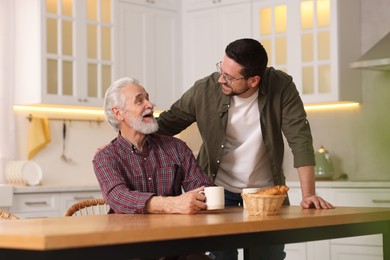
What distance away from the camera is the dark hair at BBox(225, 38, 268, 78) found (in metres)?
2.83

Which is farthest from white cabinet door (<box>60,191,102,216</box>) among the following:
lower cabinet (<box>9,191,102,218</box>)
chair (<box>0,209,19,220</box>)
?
chair (<box>0,209,19,220</box>)

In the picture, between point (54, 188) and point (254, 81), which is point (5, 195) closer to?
point (54, 188)

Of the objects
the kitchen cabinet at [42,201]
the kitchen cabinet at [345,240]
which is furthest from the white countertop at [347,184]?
the kitchen cabinet at [42,201]

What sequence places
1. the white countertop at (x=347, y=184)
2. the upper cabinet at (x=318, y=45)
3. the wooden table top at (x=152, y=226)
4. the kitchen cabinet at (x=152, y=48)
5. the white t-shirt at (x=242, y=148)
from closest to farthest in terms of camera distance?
the wooden table top at (x=152, y=226) → the white t-shirt at (x=242, y=148) → the white countertop at (x=347, y=184) → the upper cabinet at (x=318, y=45) → the kitchen cabinet at (x=152, y=48)

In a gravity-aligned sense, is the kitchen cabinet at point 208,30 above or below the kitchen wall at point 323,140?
above

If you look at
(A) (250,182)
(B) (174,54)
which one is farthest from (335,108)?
(A) (250,182)

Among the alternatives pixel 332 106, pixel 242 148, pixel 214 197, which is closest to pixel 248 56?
pixel 242 148

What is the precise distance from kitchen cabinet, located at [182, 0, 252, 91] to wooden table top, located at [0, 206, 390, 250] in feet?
11.5

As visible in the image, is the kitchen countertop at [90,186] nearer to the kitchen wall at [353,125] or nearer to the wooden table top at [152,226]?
the kitchen wall at [353,125]

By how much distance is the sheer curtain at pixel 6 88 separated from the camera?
17.0 feet

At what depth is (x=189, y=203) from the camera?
7.57 feet

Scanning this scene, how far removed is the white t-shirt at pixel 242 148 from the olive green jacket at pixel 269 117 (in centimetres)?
3

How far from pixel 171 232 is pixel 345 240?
344cm

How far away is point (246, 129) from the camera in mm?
3061
